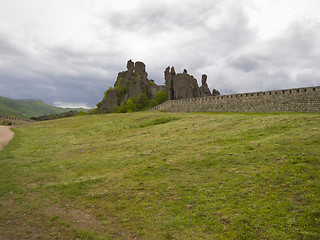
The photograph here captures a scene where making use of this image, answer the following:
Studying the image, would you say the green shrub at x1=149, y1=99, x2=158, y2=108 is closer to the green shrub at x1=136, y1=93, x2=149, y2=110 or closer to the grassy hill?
the green shrub at x1=136, y1=93, x2=149, y2=110

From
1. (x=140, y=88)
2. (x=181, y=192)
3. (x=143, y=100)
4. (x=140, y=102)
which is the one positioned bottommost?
(x=181, y=192)

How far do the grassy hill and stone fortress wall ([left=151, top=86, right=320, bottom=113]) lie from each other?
21.2 m

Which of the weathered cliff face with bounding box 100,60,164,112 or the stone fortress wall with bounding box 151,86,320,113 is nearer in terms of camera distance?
the stone fortress wall with bounding box 151,86,320,113

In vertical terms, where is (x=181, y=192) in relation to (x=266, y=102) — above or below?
below

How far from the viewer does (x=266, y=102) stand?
48031 millimetres

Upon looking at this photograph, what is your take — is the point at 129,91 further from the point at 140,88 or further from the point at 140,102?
the point at 140,102

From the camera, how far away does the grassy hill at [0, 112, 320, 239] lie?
412 inches

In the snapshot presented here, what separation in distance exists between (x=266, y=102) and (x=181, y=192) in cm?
4025

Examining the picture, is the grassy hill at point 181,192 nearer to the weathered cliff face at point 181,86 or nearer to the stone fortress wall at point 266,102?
the stone fortress wall at point 266,102

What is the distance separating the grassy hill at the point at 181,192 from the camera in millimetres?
10461

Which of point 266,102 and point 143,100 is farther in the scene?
point 143,100

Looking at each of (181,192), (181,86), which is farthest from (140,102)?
(181,192)

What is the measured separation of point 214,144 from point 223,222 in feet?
41.4

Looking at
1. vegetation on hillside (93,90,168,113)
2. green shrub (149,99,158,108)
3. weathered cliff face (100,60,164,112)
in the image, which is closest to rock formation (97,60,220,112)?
weathered cliff face (100,60,164,112)
